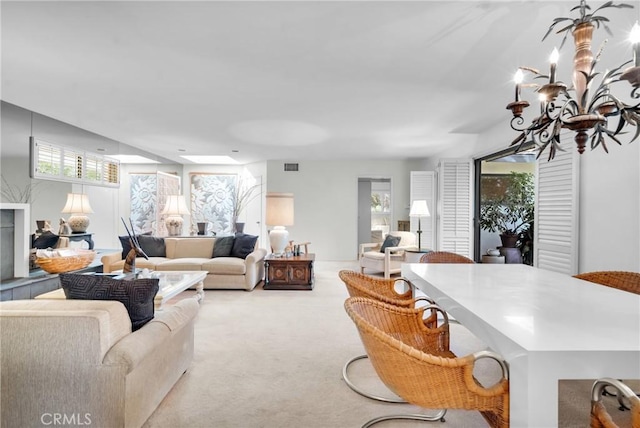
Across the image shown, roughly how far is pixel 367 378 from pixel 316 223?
5708 millimetres

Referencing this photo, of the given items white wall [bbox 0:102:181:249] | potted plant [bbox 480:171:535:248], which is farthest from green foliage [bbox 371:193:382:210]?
white wall [bbox 0:102:181:249]

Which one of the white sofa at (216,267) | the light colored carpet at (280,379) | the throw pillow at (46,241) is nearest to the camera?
the light colored carpet at (280,379)

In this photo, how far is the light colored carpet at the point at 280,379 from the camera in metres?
1.84

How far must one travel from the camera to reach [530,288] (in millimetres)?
1814

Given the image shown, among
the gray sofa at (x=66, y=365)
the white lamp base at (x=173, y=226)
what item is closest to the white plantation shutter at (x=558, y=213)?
the gray sofa at (x=66, y=365)

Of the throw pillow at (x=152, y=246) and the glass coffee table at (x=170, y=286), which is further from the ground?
the throw pillow at (x=152, y=246)

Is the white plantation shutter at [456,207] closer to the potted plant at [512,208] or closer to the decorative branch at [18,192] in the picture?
the potted plant at [512,208]

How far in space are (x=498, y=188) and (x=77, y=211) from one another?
23.3 ft

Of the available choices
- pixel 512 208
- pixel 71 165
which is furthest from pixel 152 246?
pixel 512 208

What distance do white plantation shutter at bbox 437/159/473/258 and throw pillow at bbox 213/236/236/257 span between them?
138 inches

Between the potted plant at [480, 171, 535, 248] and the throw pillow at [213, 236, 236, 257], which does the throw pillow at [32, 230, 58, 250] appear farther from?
the potted plant at [480, 171, 535, 248]

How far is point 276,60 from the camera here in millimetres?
2684

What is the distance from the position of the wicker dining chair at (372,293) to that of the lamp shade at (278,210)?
287cm

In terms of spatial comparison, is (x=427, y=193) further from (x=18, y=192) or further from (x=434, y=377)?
(x=18, y=192)
